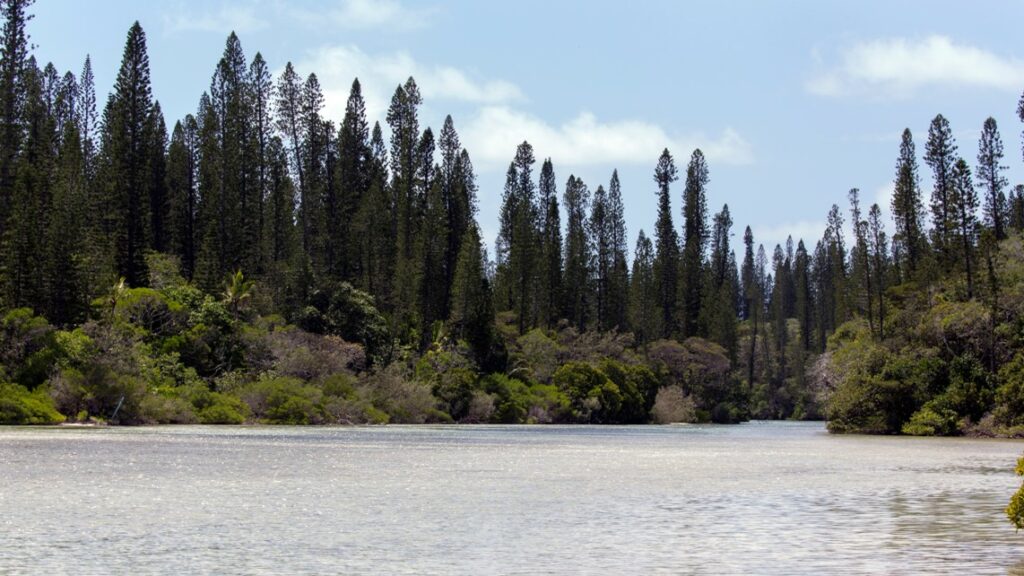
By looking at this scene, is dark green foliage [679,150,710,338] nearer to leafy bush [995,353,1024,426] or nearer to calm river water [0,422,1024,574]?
leafy bush [995,353,1024,426]

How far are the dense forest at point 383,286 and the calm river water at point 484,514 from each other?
Result: 28.5m

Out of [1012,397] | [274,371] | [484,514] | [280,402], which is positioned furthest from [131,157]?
[484,514]

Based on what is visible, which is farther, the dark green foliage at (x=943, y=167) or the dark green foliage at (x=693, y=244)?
the dark green foliage at (x=693, y=244)

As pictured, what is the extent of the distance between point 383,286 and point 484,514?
83800 millimetres

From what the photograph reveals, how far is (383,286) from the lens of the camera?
331 feet

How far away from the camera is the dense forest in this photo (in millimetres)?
63375

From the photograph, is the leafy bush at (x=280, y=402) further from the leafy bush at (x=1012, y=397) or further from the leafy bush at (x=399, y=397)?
the leafy bush at (x=1012, y=397)

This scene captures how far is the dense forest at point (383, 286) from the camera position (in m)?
63.4

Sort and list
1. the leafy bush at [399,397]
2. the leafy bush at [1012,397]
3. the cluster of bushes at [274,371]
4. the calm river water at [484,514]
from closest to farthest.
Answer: the calm river water at [484,514] → the cluster of bushes at [274,371] → the leafy bush at [1012,397] → the leafy bush at [399,397]

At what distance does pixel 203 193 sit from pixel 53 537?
8344 centimetres

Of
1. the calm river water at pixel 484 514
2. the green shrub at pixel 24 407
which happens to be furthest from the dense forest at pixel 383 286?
the calm river water at pixel 484 514

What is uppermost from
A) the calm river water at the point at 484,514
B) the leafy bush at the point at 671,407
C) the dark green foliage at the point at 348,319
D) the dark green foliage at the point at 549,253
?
the dark green foliage at the point at 549,253

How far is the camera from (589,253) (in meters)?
126

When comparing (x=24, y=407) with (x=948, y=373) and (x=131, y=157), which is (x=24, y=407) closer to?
(x=131, y=157)
